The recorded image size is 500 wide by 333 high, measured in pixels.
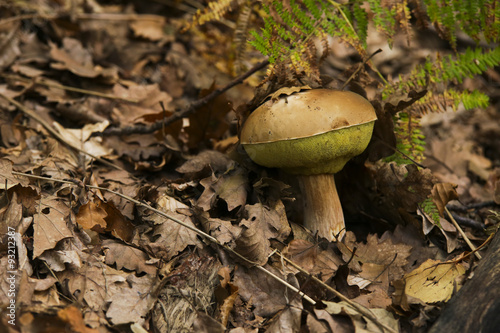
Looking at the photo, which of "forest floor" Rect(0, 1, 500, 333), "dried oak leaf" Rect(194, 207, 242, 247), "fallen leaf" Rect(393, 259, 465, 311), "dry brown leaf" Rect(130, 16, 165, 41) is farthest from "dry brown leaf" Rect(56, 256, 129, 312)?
"dry brown leaf" Rect(130, 16, 165, 41)

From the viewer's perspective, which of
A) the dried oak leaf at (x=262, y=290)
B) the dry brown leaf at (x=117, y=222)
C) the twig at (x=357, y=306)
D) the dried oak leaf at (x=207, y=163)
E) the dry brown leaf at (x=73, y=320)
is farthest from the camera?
the dried oak leaf at (x=207, y=163)

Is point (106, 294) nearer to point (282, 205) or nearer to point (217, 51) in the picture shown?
point (282, 205)

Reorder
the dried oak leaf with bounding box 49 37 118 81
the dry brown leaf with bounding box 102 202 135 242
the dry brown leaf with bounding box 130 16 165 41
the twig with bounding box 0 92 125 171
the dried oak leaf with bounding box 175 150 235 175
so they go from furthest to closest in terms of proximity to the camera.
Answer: the dry brown leaf with bounding box 130 16 165 41 < the dried oak leaf with bounding box 49 37 118 81 < the twig with bounding box 0 92 125 171 < the dried oak leaf with bounding box 175 150 235 175 < the dry brown leaf with bounding box 102 202 135 242

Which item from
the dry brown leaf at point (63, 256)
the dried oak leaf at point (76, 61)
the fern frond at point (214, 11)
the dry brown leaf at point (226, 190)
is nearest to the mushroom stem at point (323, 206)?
the dry brown leaf at point (226, 190)

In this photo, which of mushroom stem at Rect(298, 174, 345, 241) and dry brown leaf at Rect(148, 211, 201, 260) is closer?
dry brown leaf at Rect(148, 211, 201, 260)

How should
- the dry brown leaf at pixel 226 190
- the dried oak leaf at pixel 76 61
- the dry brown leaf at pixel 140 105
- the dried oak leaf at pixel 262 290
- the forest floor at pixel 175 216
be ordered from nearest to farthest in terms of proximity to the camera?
the forest floor at pixel 175 216 < the dried oak leaf at pixel 262 290 < the dry brown leaf at pixel 226 190 < the dry brown leaf at pixel 140 105 < the dried oak leaf at pixel 76 61

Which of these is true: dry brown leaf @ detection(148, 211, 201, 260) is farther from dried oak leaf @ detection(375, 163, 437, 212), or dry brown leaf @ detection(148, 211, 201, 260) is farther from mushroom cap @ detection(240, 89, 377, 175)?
dried oak leaf @ detection(375, 163, 437, 212)

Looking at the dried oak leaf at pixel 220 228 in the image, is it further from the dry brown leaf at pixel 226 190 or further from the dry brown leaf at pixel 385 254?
the dry brown leaf at pixel 385 254
